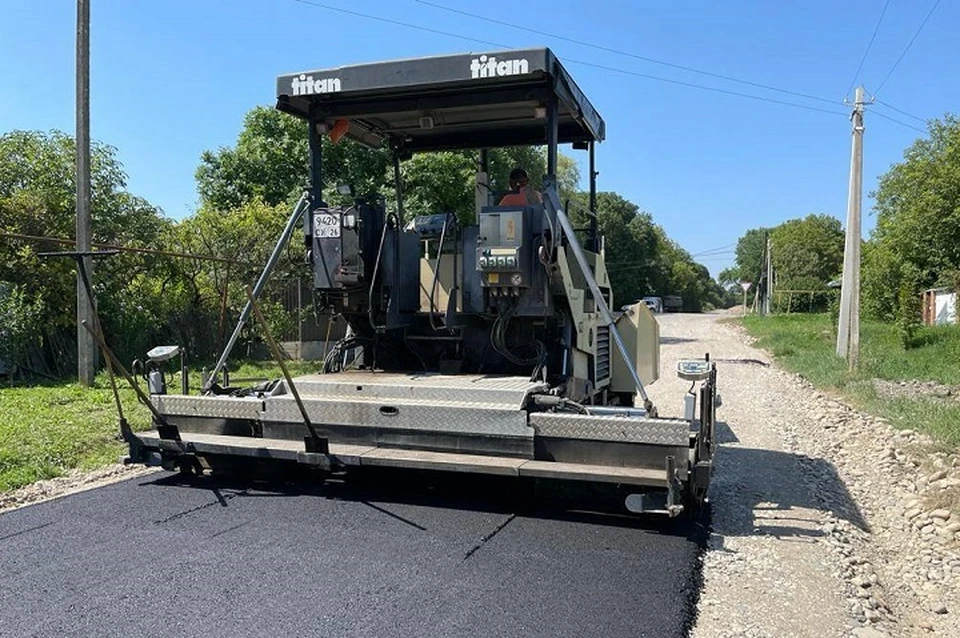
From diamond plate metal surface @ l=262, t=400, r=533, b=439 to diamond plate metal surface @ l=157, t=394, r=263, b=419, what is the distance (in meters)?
0.11

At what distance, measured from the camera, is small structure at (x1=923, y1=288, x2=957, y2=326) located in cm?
2539

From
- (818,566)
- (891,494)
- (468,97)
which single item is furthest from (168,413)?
(891,494)

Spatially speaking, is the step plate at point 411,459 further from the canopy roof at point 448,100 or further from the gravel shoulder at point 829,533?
the canopy roof at point 448,100

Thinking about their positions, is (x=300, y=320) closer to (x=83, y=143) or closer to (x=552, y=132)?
(x=83, y=143)

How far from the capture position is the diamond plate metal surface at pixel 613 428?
4645 mm

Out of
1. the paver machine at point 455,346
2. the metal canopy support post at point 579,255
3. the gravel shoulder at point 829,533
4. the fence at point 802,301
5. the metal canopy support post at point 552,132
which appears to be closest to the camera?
the gravel shoulder at point 829,533

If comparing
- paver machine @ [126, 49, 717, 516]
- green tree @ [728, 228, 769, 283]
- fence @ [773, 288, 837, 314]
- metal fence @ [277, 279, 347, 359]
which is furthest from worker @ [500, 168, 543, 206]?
green tree @ [728, 228, 769, 283]

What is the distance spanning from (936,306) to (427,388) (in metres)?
26.6

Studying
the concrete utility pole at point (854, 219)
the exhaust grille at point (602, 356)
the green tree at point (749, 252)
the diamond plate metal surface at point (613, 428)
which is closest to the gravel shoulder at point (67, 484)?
the diamond plate metal surface at point (613, 428)

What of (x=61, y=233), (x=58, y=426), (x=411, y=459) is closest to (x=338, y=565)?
(x=411, y=459)

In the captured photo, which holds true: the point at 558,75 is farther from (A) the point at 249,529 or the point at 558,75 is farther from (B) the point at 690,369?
(A) the point at 249,529

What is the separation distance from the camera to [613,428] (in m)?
4.77

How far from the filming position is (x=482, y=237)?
18.5 ft

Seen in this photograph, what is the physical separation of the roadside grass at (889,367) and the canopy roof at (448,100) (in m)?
5.14
